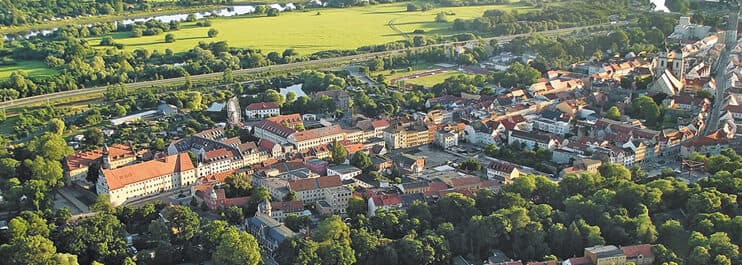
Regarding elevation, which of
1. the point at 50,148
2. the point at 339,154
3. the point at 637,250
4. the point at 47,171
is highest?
the point at 50,148

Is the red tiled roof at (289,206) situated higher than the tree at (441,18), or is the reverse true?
the tree at (441,18)

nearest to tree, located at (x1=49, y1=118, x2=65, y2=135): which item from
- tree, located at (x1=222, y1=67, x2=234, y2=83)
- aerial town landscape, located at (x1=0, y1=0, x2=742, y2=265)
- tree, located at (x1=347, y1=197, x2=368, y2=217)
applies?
aerial town landscape, located at (x1=0, y1=0, x2=742, y2=265)

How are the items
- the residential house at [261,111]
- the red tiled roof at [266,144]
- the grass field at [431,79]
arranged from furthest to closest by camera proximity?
the grass field at [431,79], the residential house at [261,111], the red tiled roof at [266,144]

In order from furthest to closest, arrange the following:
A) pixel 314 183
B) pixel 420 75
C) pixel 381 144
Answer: pixel 420 75 → pixel 381 144 → pixel 314 183

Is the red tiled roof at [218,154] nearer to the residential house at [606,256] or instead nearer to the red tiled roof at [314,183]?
the red tiled roof at [314,183]

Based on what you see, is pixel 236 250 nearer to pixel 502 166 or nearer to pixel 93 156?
pixel 502 166

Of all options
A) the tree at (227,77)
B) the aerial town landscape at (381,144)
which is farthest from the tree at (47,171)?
the tree at (227,77)

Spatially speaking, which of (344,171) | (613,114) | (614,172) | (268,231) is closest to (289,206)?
(268,231)

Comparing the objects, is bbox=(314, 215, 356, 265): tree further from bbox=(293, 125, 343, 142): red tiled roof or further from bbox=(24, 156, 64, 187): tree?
bbox=(24, 156, 64, 187): tree
